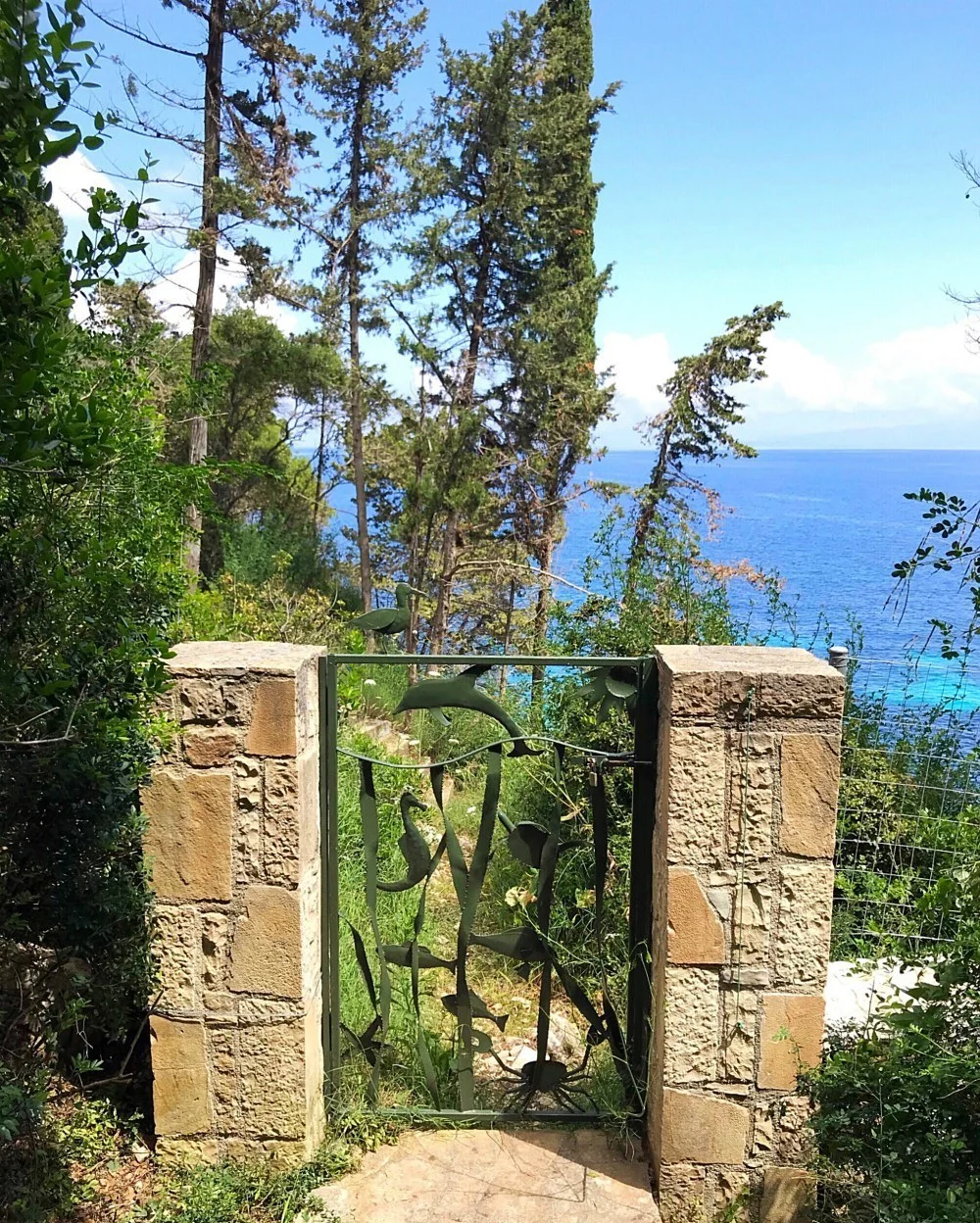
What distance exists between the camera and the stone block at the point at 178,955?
2254 mm

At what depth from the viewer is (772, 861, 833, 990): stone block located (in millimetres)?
2195

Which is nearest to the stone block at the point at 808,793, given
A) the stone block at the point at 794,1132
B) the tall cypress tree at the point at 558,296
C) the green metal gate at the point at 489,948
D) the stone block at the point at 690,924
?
the stone block at the point at 690,924

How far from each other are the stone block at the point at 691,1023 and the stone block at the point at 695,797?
0.99 ft

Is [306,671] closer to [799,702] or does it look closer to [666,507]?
[799,702]

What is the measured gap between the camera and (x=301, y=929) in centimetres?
225

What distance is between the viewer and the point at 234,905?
7.39 ft

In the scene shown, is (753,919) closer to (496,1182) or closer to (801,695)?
(801,695)

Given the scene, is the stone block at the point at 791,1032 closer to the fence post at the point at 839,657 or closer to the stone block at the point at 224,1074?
the stone block at the point at 224,1074

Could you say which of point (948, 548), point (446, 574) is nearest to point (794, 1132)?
point (948, 548)

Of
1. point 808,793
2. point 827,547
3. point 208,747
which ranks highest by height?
point 827,547

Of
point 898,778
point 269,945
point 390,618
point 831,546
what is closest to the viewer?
point 269,945

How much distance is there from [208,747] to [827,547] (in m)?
26.8

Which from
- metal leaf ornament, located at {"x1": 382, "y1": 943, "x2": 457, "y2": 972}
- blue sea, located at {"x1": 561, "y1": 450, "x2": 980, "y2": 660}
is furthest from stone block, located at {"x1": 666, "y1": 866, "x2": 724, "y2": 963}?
blue sea, located at {"x1": 561, "y1": 450, "x2": 980, "y2": 660}

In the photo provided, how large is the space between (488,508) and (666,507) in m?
3.07
